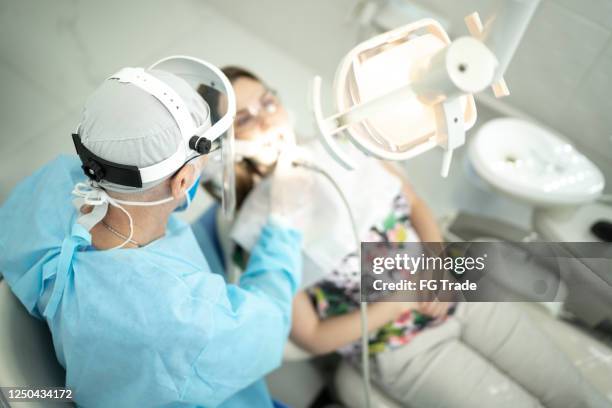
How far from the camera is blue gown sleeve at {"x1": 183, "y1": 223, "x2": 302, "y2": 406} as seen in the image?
2.94ft

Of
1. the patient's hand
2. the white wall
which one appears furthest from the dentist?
the white wall

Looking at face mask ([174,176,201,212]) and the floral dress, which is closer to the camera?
face mask ([174,176,201,212])

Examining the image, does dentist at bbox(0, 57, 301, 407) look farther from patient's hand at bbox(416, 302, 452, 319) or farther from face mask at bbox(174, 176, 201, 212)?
patient's hand at bbox(416, 302, 452, 319)

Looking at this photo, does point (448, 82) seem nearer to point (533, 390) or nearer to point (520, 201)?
point (533, 390)

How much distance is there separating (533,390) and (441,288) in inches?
10.1

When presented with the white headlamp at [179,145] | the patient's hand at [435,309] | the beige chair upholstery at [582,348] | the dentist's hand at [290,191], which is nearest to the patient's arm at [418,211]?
the patient's hand at [435,309]

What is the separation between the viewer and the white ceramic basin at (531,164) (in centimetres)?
103

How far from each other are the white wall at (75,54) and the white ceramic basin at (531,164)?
1092 mm

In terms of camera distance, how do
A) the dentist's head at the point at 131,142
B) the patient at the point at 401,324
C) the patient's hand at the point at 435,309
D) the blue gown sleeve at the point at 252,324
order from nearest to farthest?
the dentist's head at the point at 131,142, the blue gown sleeve at the point at 252,324, the patient at the point at 401,324, the patient's hand at the point at 435,309

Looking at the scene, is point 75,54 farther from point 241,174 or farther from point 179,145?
point 179,145

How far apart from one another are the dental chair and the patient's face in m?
0.68

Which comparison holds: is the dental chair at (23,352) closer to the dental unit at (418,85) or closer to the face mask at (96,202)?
the face mask at (96,202)

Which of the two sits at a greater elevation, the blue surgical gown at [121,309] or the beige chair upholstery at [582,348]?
the beige chair upholstery at [582,348]

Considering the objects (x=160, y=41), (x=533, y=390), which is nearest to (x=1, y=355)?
(x=533, y=390)
